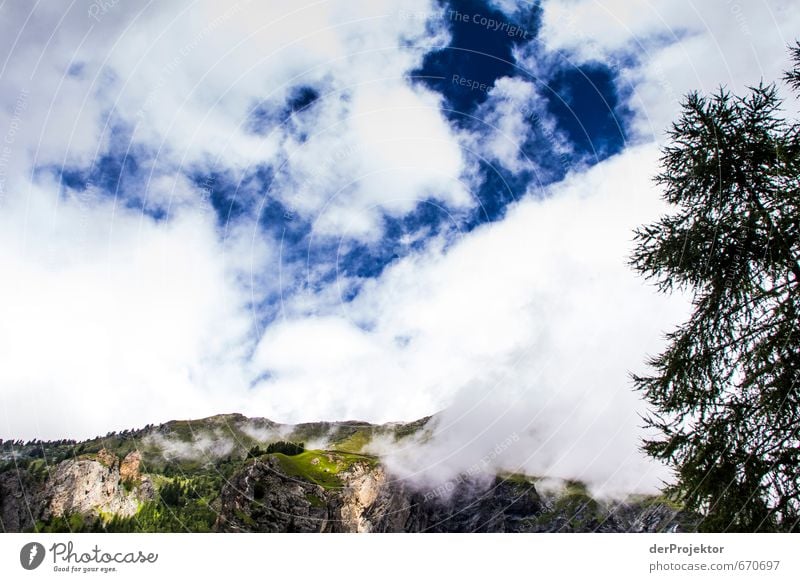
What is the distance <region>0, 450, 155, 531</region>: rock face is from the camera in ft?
213

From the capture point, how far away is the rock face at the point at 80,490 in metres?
65.0
